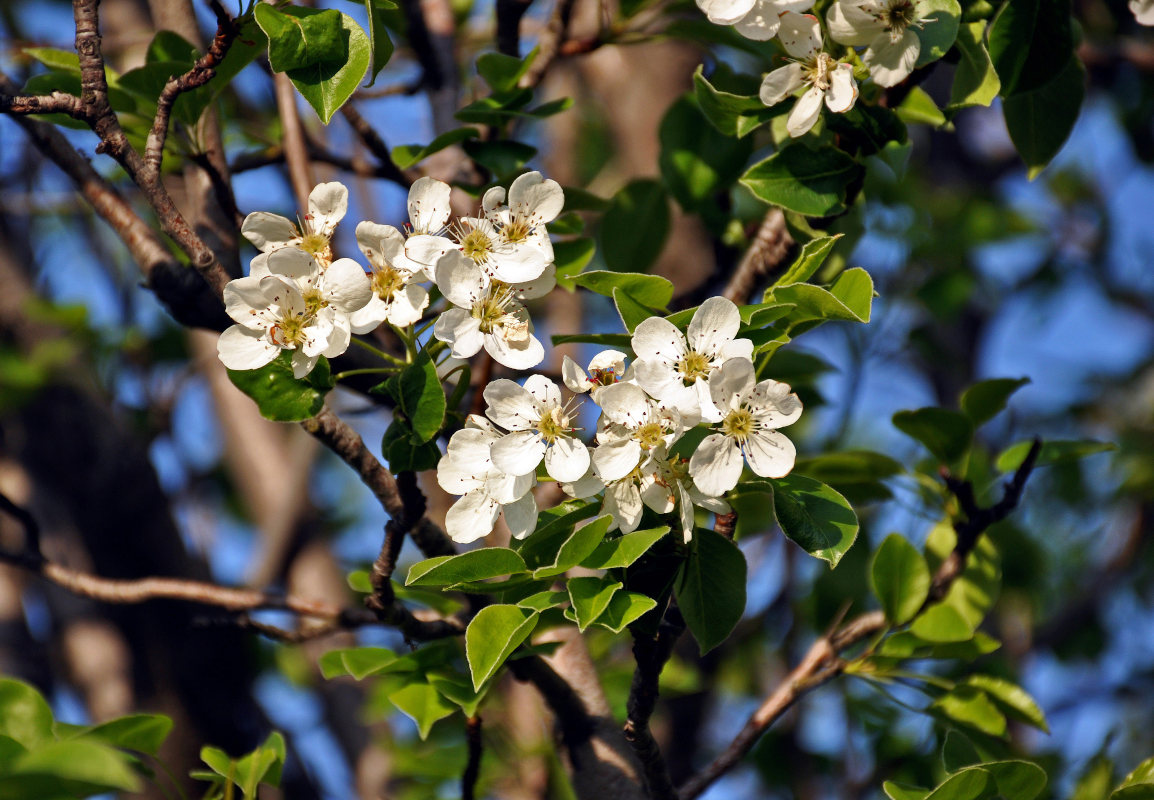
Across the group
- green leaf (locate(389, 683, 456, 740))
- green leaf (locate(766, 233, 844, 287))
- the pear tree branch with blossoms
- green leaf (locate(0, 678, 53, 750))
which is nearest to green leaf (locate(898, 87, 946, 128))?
the pear tree branch with blossoms

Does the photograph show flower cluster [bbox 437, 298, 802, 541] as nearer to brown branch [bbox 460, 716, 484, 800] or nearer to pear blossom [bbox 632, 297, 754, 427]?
pear blossom [bbox 632, 297, 754, 427]

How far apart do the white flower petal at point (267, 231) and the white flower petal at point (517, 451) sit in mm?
383

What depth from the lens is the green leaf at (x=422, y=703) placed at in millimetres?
1308

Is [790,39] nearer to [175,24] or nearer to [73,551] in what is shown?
[175,24]

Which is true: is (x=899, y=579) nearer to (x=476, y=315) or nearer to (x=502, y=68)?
(x=476, y=315)

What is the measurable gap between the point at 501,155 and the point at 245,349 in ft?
1.87

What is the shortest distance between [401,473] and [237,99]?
2.29m

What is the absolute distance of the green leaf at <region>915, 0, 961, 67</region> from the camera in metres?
1.21

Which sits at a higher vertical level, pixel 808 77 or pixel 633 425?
pixel 808 77

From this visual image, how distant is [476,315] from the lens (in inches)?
44.2

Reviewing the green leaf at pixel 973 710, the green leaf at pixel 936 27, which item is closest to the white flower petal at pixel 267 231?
the green leaf at pixel 936 27

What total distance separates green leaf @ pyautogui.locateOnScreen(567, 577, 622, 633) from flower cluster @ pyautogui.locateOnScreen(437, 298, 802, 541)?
0.07 meters

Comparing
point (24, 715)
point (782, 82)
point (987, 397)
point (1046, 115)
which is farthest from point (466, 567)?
point (1046, 115)

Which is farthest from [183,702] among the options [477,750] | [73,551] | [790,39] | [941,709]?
[790,39]
